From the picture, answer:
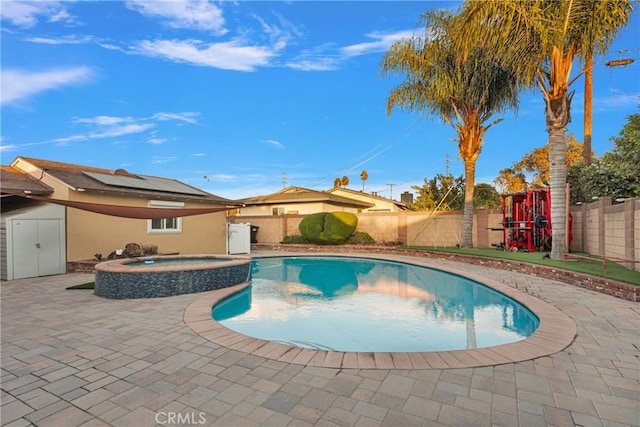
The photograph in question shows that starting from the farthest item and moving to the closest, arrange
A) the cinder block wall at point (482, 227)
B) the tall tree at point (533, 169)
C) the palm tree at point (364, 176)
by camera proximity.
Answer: the palm tree at point (364, 176) → the tall tree at point (533, 169) → the cinder block wall at point (482, 227)

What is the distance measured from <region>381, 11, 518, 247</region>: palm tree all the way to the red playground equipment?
1.66 meters

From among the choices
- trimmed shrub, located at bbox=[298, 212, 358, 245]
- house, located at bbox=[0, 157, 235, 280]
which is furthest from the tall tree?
house, located at bbox=[0, 157, 235, 280]

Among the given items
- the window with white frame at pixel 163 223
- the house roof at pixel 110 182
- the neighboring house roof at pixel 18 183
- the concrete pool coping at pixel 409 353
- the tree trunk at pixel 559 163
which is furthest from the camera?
the window with white frame at pixel 163 223

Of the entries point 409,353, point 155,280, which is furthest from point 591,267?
point 155,280

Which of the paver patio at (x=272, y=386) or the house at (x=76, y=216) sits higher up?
the house at (x=76, y=216)

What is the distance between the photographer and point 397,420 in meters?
2.60

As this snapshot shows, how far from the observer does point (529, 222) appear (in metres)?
13.2

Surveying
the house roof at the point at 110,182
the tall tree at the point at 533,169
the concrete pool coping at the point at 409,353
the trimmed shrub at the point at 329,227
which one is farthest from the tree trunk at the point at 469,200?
the house roof at the point at 110,182

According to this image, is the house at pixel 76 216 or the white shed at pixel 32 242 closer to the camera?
the white shed at pixel 32 242

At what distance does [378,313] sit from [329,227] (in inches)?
464

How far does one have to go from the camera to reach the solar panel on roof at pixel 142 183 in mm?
13070

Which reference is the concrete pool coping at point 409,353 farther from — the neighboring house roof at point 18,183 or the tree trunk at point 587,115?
the tree trunk at point 587,115

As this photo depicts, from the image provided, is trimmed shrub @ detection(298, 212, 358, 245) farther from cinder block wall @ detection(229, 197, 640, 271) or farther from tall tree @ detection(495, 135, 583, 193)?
tall tree @ detection(495, 135, 583, 193)

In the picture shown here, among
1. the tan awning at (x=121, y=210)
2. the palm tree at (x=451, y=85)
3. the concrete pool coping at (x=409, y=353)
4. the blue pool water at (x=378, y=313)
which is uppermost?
the palm tree at (x=451, y=85)
